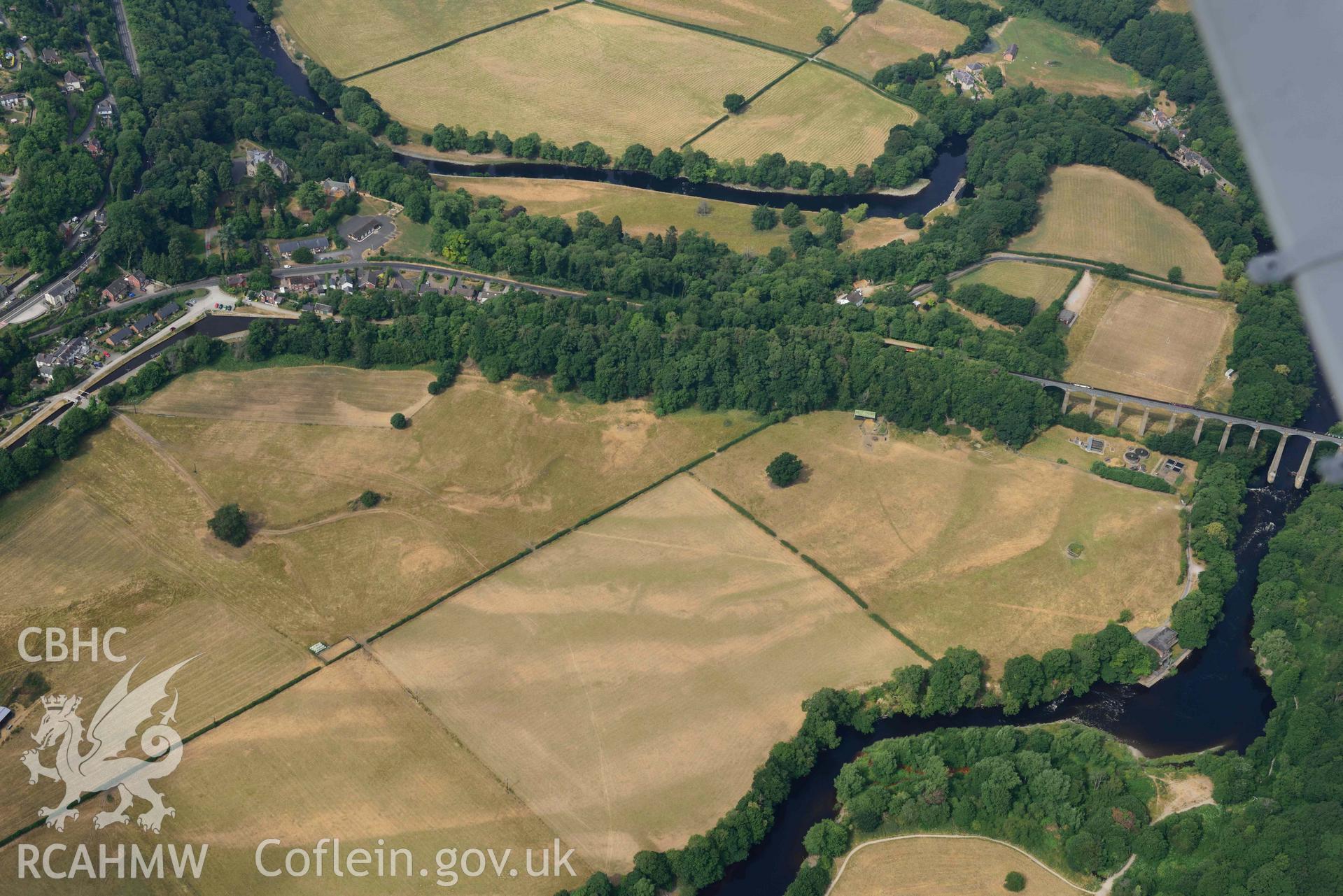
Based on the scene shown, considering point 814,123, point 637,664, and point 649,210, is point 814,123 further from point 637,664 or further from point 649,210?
point 637,664

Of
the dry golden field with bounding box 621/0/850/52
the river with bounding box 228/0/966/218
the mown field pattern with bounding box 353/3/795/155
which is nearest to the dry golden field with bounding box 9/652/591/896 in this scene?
the river with bounding box 228/0/966/218

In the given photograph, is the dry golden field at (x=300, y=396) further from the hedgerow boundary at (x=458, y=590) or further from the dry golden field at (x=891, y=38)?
the dry golden field at (x=891, y=38)

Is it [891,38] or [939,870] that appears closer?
[939,870]

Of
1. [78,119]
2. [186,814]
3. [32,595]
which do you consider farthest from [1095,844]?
[78,119]

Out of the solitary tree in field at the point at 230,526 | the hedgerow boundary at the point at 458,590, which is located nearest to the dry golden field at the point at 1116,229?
Result: the hedgerow boundary at the point at 458,590

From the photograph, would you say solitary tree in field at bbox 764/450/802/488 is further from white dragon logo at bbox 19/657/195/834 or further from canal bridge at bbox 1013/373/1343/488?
white dragon logo at bbox 19/657/195/834

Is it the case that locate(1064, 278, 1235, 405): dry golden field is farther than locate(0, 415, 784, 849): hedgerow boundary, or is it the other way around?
locate(1064, 278, 1235, 405): dry golden field

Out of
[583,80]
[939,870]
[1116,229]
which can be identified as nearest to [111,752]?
[939,870]
